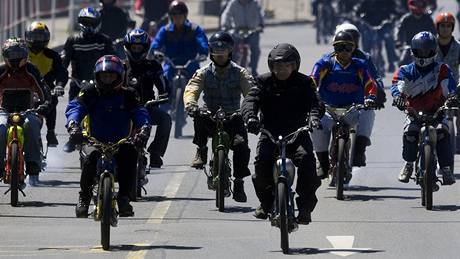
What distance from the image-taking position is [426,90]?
19.8 metres

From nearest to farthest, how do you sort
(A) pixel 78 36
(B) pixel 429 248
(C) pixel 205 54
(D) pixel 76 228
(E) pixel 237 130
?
(B) pixel 429 248 → (D) pixel 76 228 → (E) pixel 237 130 → (A) pixel 78 36 → (C) pixel 205 54

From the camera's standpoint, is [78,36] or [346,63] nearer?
[346,63]

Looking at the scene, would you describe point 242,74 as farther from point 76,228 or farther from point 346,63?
point 76,228

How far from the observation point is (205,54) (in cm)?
2634

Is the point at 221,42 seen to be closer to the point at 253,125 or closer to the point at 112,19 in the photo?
the point at 253,125

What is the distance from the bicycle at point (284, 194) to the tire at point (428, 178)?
116 inches

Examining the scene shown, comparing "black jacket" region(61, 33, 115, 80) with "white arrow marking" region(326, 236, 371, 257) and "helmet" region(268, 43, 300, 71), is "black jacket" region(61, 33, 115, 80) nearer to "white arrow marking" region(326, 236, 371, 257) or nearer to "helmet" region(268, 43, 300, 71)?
"white arrow marking" region(326, 236, 371, 257)

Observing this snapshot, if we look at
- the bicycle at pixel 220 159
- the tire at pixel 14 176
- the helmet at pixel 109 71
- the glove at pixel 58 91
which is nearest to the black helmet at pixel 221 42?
the bicycle at pixel 220 159

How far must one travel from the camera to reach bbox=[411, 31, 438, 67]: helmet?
19.5m

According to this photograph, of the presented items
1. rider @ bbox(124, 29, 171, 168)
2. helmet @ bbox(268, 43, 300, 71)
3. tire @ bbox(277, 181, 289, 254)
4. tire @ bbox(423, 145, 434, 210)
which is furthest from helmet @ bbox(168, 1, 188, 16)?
tire @ bbox(277, 181, 289, 254)

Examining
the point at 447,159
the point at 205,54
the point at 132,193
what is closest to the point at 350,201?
the point at 447,159

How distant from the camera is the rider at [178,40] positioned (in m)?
26.9

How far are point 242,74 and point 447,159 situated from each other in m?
2.28

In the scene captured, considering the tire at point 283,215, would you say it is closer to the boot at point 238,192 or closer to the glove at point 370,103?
the boot at point 238,192
